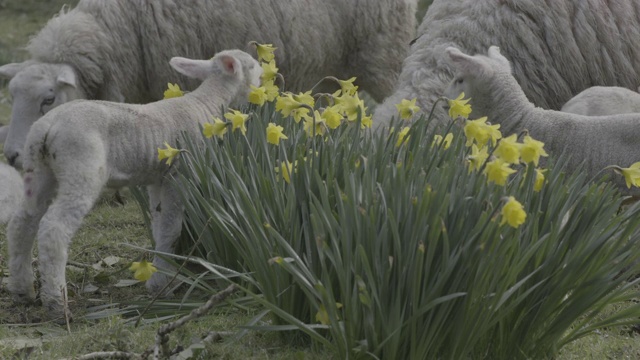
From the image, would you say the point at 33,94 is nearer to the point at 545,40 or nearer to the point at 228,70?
the point at 228,70

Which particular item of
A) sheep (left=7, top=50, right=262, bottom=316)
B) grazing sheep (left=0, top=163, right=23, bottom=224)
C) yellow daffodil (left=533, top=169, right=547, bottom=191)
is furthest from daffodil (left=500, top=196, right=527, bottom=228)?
grazing sheep (left=0, top=163, right=23, bottom=224)

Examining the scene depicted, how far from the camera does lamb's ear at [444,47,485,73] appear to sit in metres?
4.76

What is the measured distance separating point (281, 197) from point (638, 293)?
1.35m

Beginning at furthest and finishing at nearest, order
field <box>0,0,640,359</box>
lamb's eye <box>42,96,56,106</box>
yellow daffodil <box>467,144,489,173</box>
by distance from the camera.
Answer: lamb's eye <box>42,96,56,106</box>
field <box>0,0,640,359</box>
yellow daffodil <box>467,144,489,173</box>

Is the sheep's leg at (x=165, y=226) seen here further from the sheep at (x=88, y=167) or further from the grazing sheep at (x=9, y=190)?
the grazing sheep at (x=9, y=190)

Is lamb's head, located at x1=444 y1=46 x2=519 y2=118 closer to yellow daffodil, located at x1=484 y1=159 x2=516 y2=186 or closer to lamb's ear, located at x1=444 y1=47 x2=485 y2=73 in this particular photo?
lamb's ear, located at x1=444 y1=47 x2=485 y2=73

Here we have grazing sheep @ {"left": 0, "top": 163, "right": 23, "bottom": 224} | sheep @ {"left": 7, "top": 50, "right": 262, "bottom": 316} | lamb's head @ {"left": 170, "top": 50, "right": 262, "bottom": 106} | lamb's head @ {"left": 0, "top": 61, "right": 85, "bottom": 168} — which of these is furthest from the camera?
grazing sheep @ {"left": 0, "top": 163, "right": 23, "bottom": 224}

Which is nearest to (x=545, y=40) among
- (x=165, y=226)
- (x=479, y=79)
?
(x=479, y=79)

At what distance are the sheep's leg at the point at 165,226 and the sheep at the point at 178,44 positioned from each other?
170 cm

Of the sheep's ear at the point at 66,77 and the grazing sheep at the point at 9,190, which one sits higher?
the sheep's ear at the point at 66,77

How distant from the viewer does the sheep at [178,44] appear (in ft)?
20.8

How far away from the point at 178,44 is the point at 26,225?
2648mm

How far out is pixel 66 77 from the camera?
6.26 metres

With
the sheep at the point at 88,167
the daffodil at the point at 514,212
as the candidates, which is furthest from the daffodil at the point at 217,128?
the daffodil at the point at 514,212
